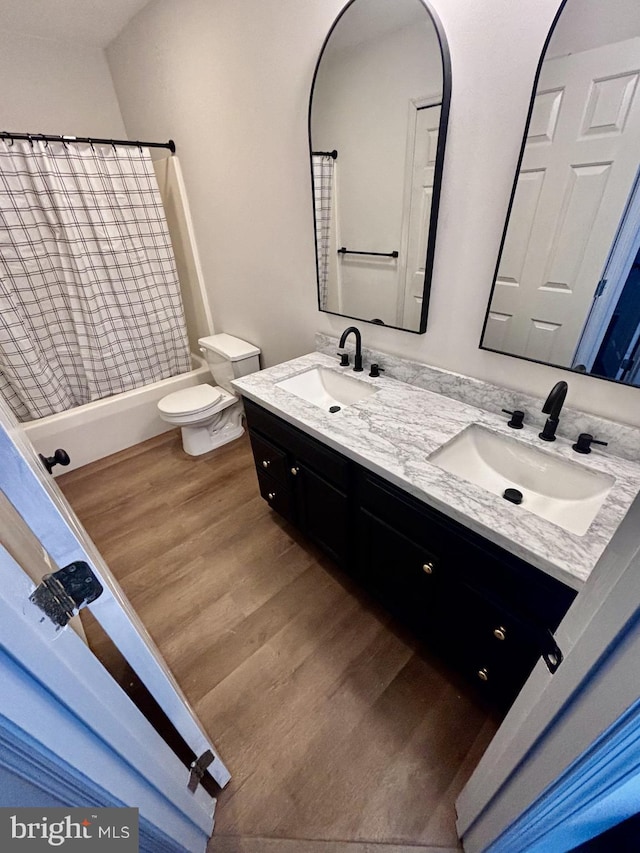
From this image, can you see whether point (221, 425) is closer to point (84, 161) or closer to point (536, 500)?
point (84, 161)

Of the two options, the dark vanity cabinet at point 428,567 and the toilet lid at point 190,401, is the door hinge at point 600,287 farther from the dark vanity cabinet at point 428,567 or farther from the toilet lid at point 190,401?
the toilet lid at point 190,401

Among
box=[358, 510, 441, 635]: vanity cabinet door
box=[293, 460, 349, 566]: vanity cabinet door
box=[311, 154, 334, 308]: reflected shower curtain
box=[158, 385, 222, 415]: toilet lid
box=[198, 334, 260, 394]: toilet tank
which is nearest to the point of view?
box=[358, 510, 441, 635]: vanity cabinet door

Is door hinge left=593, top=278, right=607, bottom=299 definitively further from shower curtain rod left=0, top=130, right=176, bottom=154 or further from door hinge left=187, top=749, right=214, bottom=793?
shower curtain rod left=0, top=130, right=176, bottom=154

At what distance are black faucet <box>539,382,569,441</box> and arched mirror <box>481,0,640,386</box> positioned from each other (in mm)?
155

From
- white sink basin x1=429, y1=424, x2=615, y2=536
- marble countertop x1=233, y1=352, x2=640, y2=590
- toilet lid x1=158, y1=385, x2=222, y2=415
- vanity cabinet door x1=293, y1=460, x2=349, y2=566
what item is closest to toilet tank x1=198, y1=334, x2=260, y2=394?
toilet lid x1=158, y1=385, x2=222, y2=415

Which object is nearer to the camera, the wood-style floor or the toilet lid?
the wood-style floor

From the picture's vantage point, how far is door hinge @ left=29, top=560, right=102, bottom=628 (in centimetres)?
46

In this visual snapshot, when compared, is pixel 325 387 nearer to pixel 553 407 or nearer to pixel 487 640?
pixel 553 407

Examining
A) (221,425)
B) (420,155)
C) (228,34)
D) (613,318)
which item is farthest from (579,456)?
(228,34)

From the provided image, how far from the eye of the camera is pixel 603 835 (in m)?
Result: 0.88

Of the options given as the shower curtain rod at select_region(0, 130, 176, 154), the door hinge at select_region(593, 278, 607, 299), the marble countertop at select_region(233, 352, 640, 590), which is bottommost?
the marble countertop at select_region(233, 352, 640, 590)

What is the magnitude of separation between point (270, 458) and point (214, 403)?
868 millimetres
